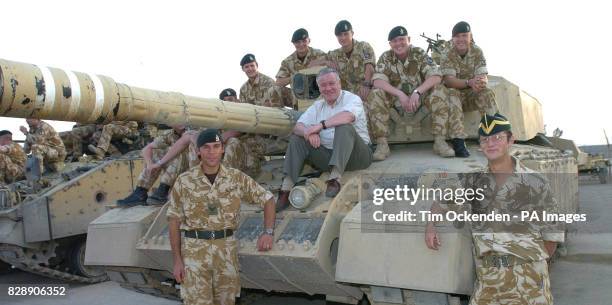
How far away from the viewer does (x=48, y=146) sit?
9.88 m

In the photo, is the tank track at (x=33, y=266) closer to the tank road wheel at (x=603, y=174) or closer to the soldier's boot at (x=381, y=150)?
the soldier's boot at (x=381, y=150)

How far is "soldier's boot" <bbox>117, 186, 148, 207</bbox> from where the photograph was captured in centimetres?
600

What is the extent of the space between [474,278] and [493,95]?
2605 mm

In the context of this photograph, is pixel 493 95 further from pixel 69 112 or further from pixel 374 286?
pixel 69 112

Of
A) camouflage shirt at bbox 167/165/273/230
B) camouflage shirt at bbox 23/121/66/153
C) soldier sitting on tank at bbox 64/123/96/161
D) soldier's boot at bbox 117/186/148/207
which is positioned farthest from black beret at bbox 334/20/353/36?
soldier sitting on tank at bbox 64/123/96/161

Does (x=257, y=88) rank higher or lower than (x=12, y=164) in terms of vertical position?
higher

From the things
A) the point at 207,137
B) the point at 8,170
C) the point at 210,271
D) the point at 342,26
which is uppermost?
the point at 342,26

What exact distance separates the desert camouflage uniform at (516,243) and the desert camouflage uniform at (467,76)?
206cm

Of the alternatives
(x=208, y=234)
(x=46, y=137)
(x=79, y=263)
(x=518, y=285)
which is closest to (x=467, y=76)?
(x=518, y=285)

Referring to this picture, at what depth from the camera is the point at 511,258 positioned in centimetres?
360

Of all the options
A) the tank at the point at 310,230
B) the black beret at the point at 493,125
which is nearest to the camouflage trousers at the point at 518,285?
the tank at the point at 310,230

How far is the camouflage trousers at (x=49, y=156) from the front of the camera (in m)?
9.55

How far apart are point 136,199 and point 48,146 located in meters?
4.61

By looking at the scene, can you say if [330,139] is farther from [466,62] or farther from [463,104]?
[466,62]
